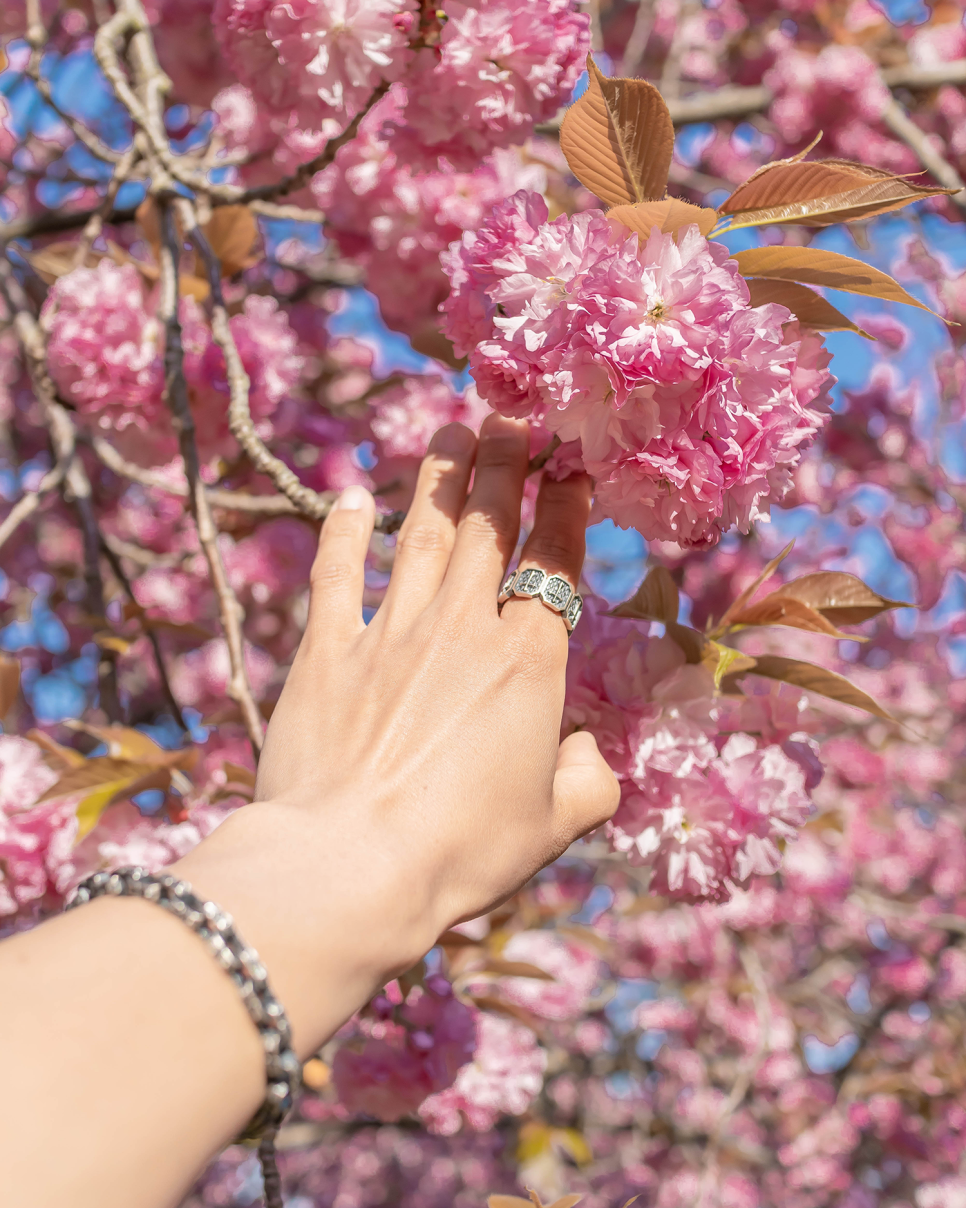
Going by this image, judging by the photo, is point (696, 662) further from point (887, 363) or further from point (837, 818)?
point (887, 363)

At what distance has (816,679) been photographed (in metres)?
1.06

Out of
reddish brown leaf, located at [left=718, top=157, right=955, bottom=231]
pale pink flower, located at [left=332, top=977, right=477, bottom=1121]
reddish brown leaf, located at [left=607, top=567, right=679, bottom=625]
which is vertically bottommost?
pale pink flower, located at [left=332, top=977, right=477, bottom=1121]

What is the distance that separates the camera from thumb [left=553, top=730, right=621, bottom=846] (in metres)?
0.89

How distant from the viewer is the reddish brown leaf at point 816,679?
40.1 inches

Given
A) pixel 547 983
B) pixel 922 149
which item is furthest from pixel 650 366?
pixel 547 983

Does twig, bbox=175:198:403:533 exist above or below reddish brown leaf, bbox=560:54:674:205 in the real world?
below

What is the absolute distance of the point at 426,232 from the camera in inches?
71.6

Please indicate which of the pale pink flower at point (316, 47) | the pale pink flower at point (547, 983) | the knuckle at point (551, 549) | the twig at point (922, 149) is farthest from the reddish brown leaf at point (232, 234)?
the pale pink flower at point (547, 983)

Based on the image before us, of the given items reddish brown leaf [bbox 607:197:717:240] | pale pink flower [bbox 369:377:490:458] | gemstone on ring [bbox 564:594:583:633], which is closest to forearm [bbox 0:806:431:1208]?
gemstone on ring [bbox 564:594:583:633]

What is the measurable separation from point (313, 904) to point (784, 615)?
0.69 metres

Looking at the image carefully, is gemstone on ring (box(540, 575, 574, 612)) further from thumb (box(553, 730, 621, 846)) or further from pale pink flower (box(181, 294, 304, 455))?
pale pink flower (box(181, 294, 304, 455))

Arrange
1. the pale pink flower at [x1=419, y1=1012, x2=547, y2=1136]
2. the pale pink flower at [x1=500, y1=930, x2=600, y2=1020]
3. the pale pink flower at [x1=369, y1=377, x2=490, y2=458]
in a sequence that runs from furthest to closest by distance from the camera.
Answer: the pale pink flower at [x1=500, y1=930, x2=600, y2=1020], the pale pink flower at [x1=369, y1=377, x2=490, y2=458], the pale pink flower at [x1=419, y1=1012, x2=547, y2=1136]

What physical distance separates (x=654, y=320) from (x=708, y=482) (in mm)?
154

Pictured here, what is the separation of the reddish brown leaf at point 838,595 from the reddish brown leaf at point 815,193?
0.44m
